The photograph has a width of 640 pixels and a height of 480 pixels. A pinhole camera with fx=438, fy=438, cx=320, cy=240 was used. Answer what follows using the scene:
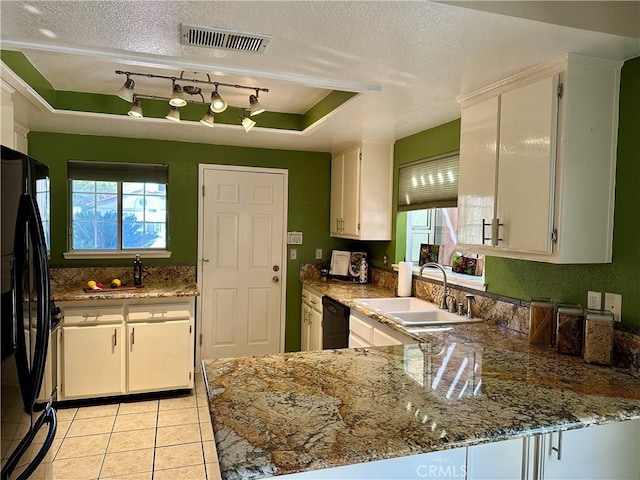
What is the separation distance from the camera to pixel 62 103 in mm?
3211

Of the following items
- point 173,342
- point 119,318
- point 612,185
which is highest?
point 612,185

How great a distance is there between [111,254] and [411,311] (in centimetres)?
268

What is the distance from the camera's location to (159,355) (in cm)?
355

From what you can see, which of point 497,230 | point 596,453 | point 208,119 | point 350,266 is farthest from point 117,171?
point 596,453

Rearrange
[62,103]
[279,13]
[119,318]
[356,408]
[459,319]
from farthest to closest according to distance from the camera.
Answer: [119,318] → [62,103] → [459,319] → [279,13] → [356,408]

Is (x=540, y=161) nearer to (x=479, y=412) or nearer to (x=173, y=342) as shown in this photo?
(x=479, y=412)

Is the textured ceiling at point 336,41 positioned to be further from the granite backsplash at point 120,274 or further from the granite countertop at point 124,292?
the granite backsplash at point 120,274

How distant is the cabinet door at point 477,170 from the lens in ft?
7.32

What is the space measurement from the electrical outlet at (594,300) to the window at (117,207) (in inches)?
136

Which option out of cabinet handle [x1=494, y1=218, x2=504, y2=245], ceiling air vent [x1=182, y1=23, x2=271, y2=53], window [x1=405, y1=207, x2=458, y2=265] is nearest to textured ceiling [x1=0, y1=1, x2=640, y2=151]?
ceiling air vent [x1=182, y1=23, x2=271, y2=53]

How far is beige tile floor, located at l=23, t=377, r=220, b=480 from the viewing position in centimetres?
259

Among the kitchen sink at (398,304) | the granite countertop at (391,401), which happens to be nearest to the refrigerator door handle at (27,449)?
the granite countertop at (391,401)

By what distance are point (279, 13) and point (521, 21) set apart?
2.80 ft

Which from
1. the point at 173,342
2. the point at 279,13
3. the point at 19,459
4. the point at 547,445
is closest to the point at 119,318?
the point at 173,342
